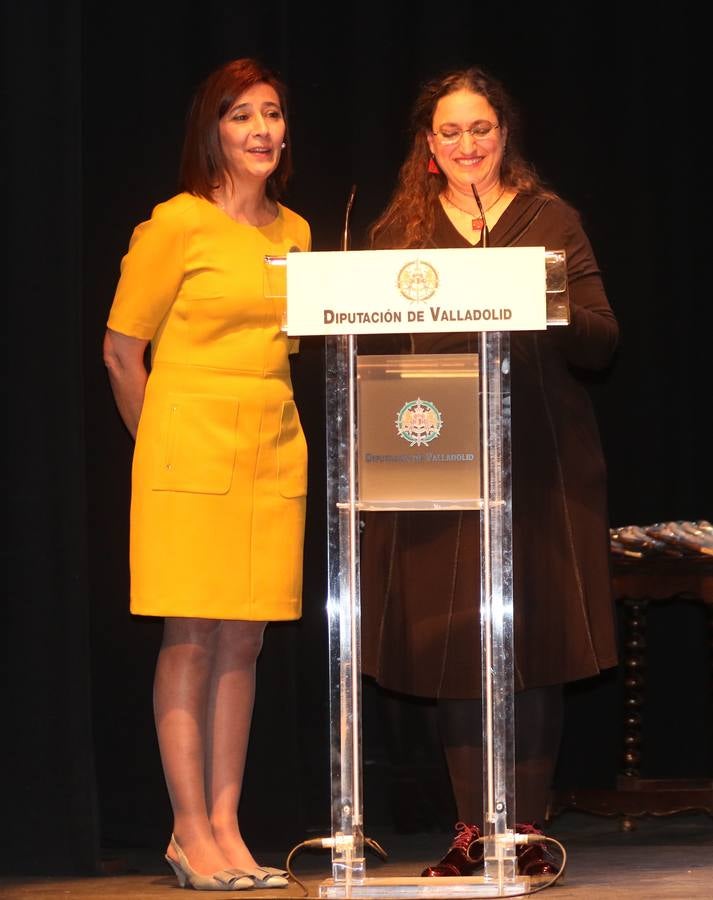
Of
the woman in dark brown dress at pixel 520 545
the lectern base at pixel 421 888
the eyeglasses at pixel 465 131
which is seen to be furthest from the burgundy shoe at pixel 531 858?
the eyeglasses at pixel 465 131

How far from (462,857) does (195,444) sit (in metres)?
1.00

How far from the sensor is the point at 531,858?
122 inches

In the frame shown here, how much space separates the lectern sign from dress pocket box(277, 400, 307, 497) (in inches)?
24.6

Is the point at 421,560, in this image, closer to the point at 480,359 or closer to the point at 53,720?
the point at 480,359

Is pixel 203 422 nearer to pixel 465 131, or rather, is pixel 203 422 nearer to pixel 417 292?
pixel 417 292

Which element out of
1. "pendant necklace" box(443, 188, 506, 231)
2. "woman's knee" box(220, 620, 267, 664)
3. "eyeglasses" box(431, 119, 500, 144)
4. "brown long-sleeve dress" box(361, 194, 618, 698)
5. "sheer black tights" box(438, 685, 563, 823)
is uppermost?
"eyeglasses" box(431, 119, 500, 144)

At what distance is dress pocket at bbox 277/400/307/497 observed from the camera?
3375 millimetres

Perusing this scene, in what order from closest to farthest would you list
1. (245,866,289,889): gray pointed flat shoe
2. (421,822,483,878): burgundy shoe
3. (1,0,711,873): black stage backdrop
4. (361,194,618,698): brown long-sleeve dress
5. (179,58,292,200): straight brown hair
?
1. (421,822,483,878): burgundy shoe
2. (361,194,618,698): brown long-sleeve dress
3. (245,866,289,889): gray pointed flat shoe
4. (179,58,292,200): straight brown hair
5. (1,0,711,873): black stage backdrop

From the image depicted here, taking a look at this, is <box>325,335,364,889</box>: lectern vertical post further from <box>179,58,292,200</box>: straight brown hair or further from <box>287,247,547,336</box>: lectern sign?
<box>179,58,292,200</box>: straight brown hair

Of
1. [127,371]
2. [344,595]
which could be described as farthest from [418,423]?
[127,371]

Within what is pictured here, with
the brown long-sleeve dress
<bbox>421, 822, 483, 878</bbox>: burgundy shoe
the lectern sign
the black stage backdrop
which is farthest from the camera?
the black stage backdrop

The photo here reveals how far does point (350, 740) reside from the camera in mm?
2857

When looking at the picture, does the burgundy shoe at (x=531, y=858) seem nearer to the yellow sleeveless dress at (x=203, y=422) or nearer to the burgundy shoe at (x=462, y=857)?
the burgundy shoe at (x=462, y=857)

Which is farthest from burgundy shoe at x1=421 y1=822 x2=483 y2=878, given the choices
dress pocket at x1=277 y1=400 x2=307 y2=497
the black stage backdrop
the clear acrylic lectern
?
the black stage backdrop
